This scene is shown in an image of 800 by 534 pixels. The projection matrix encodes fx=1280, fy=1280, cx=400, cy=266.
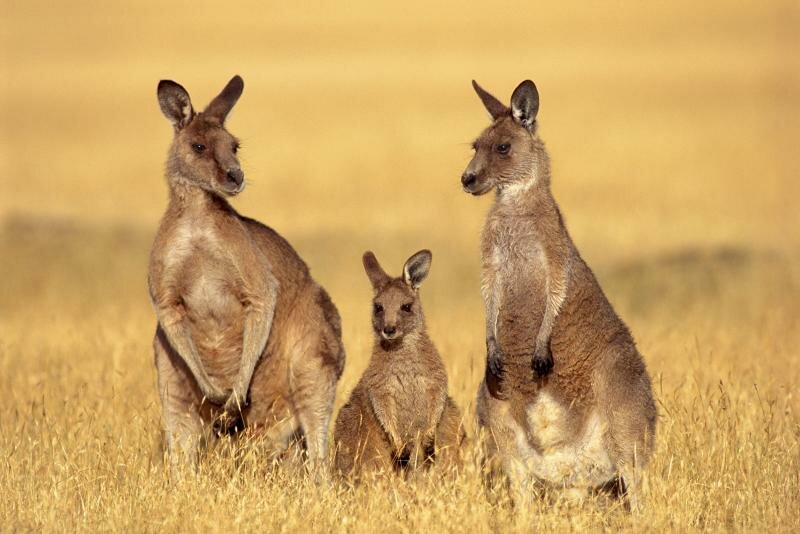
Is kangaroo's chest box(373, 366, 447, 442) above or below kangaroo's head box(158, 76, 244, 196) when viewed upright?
below

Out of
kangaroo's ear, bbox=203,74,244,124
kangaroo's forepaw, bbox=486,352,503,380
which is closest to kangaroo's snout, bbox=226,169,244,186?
kangaroo's ear, bbox=203,74,244,124

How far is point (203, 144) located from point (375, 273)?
51.6 inches

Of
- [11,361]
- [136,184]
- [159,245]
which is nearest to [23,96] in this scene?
[136,184]

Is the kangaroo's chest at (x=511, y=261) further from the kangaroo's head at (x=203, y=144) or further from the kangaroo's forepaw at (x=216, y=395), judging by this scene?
the kangaroo's forepaw at (x=216, y=395)

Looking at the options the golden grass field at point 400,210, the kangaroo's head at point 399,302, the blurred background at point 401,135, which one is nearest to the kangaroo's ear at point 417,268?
the kangaroo's head at point 399,302

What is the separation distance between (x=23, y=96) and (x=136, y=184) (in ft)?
44.2

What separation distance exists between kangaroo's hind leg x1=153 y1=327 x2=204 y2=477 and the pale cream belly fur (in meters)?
1.77

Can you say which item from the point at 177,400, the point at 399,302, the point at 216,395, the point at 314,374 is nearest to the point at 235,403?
the point at 216,395

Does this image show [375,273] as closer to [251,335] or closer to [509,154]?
[251,335]

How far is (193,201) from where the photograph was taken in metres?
7.31

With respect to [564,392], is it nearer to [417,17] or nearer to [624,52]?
[624,52]

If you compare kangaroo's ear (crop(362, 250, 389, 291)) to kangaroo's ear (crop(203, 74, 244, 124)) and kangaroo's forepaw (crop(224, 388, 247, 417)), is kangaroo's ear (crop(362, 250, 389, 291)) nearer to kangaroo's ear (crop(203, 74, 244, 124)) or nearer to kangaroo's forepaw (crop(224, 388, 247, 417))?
kangaroo's forepaw (crop(224, 388, 247, 417))

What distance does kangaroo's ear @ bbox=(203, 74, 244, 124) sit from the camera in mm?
7465

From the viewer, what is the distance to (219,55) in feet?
137
